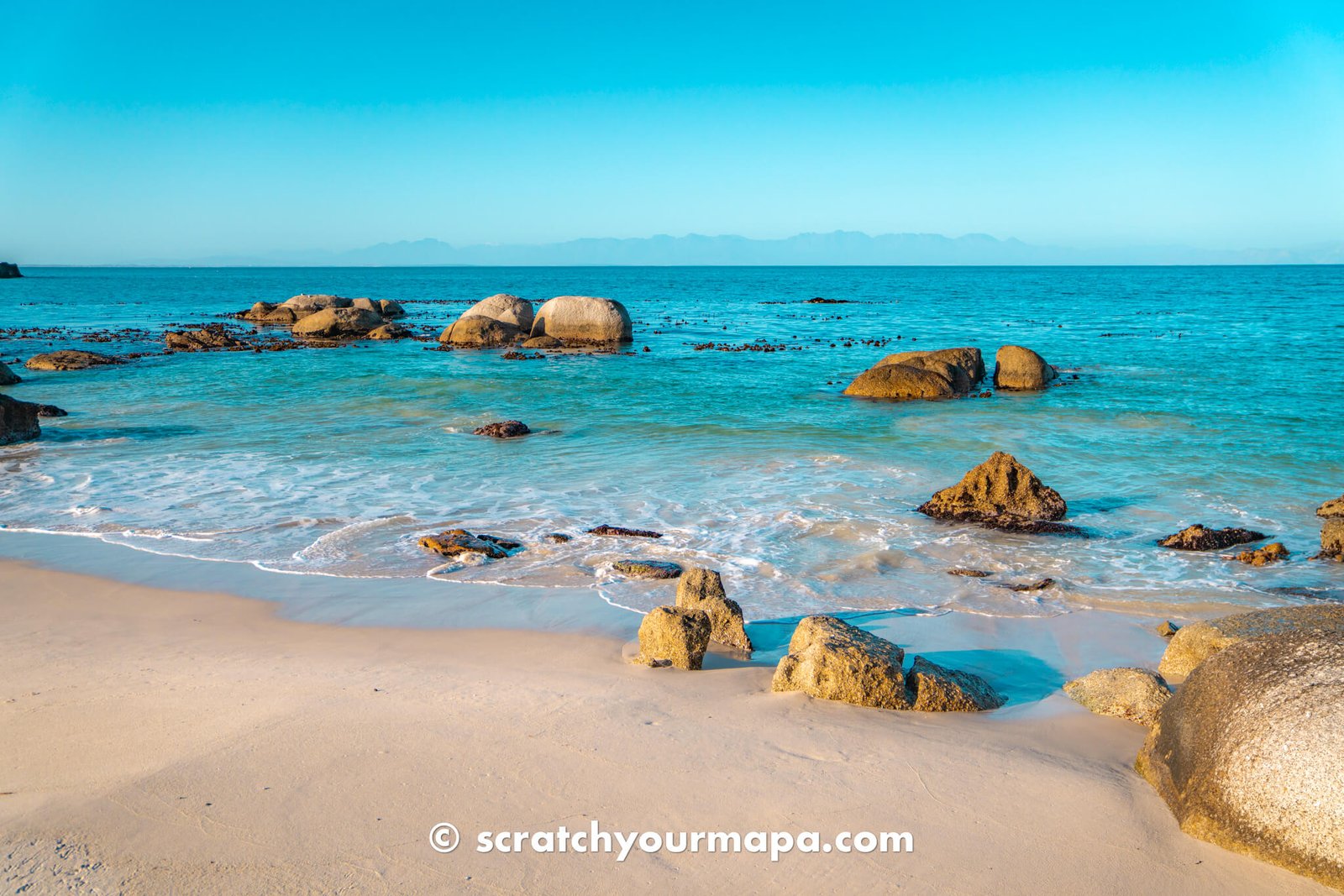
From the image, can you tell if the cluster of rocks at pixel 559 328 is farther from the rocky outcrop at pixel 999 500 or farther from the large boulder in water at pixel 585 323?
the rocky outcrop at pixel 999 500

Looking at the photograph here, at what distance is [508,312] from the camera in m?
A: 36.9

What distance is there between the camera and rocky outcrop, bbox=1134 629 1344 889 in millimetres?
3879

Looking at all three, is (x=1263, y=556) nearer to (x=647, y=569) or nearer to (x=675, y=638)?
(x=647, y=569)

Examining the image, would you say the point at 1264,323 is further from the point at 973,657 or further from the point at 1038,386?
the point at 973,657

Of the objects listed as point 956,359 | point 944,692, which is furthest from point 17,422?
point 956,359

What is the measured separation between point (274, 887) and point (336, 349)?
32524 mm

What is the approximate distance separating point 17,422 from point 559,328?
21551 millimetres

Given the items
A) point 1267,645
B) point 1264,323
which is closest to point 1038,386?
point 1267,645

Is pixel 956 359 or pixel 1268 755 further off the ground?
pixel 956 359

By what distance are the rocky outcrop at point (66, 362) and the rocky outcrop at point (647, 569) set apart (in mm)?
25149

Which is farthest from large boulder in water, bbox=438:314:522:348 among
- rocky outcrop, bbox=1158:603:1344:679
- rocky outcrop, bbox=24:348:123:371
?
rocky outcrop, bbox=1158:603:1344:679

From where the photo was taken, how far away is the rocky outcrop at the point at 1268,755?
3879 mm

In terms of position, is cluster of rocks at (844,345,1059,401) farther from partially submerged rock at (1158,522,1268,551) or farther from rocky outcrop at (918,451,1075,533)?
partially submerged rock at (1158,522,1268,551)

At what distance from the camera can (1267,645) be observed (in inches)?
176
